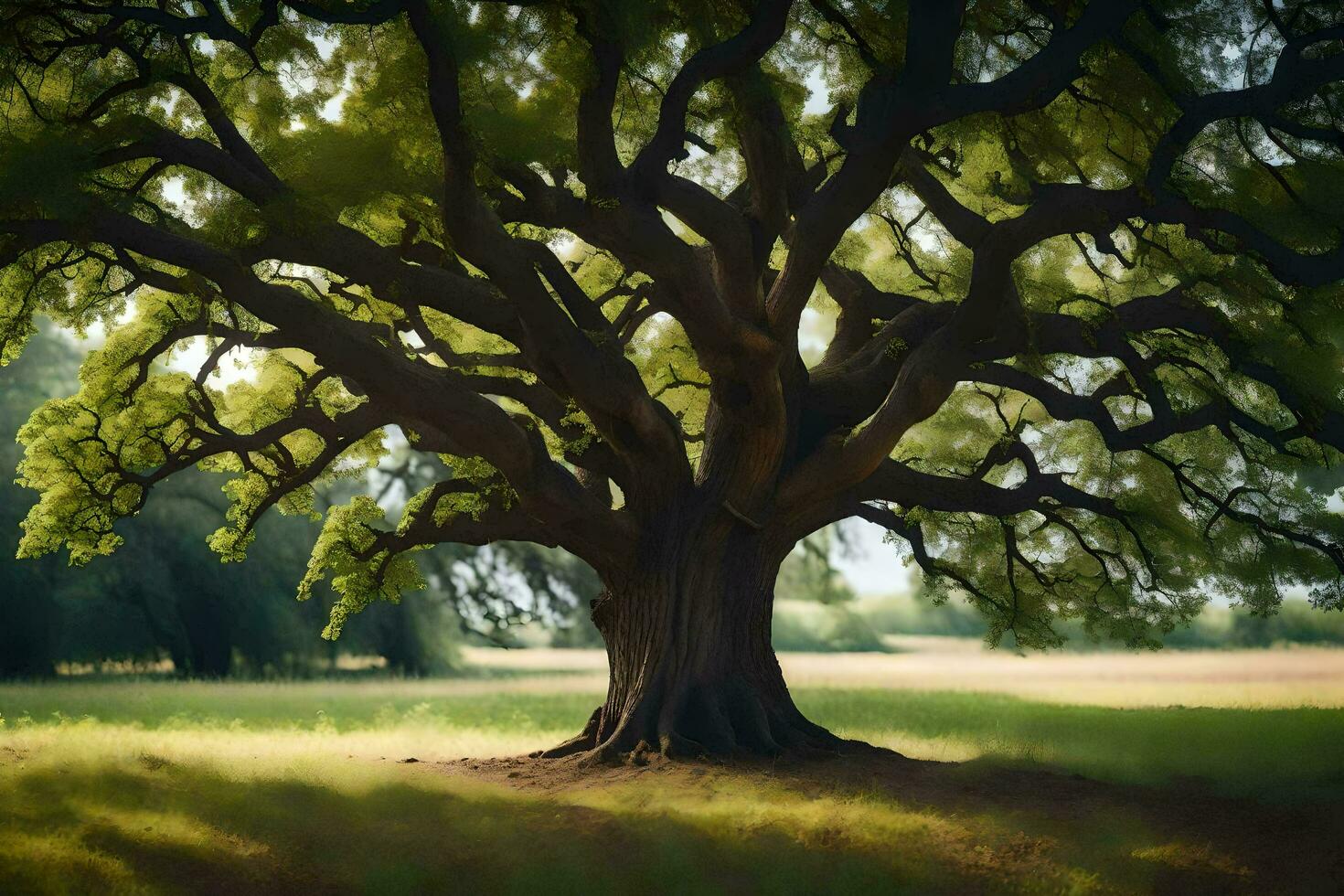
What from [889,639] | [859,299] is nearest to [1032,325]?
[859,299]

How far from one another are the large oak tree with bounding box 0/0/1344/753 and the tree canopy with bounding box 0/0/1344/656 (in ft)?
0.14

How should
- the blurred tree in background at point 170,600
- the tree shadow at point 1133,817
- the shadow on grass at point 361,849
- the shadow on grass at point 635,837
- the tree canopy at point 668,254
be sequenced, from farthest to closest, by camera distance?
1. the blurred tree in background at point 170,600
2. the tree canopy at point 668,254
3. the tree shadow at point 1133,817
4. the shadow on grass at point 635,837
5. the shadow on grass at point 361,849

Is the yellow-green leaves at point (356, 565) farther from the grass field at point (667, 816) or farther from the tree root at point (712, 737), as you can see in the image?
the tree root at point (712, 737)

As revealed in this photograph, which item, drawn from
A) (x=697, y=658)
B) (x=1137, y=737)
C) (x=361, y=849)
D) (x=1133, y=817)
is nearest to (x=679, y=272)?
(x=697, y=658)

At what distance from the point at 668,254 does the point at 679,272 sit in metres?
0.18

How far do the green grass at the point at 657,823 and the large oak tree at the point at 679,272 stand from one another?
1.94m

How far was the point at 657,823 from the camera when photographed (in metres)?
8.50

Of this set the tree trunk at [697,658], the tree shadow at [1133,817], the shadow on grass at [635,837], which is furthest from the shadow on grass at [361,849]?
the tree trunk at [697,658]

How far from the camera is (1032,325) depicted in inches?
448

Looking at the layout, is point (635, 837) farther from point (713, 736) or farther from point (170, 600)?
point (170, 600)

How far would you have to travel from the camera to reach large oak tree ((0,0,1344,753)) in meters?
9.35

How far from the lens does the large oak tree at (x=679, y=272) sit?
9352mm

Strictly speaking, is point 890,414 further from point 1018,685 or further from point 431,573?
point 431,573

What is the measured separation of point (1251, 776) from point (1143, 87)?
654cm
